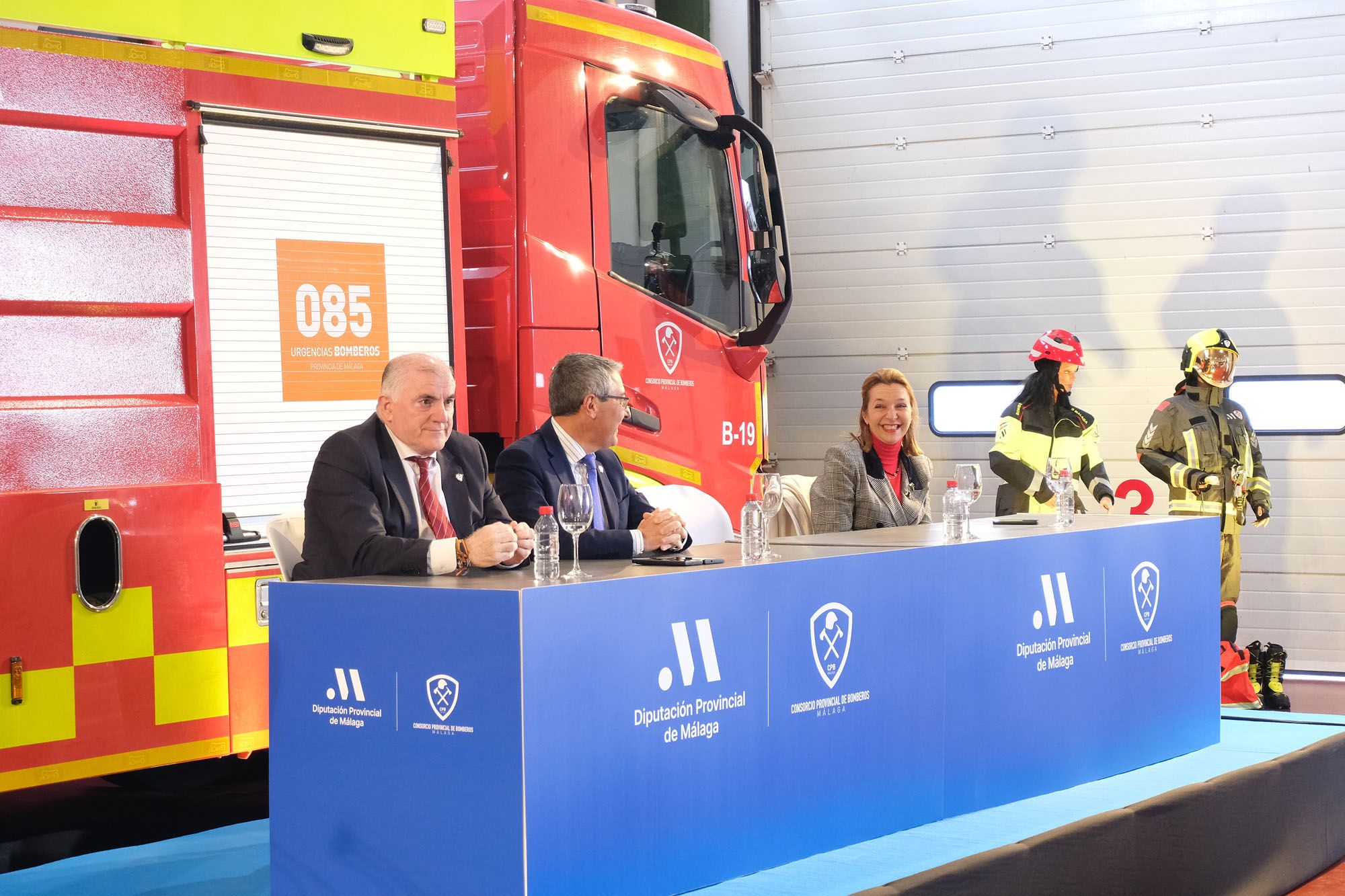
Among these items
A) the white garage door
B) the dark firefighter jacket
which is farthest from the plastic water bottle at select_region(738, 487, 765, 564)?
the dark firefighter jacket

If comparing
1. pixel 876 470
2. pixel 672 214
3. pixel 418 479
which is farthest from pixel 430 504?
pixel 672 214

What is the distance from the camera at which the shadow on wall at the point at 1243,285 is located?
26.7ft

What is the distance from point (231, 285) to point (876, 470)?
223cm

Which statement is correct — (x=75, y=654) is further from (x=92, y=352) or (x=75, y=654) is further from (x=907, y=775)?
(x=907, y=775)

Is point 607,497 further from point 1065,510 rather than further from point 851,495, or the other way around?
point 1065,510

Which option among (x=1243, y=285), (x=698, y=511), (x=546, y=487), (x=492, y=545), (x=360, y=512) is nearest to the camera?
(x=492, y=545)

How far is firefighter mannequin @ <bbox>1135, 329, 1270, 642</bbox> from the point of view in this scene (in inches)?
277

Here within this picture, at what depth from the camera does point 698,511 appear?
564 centimetres

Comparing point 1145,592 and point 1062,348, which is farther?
point 1062,348

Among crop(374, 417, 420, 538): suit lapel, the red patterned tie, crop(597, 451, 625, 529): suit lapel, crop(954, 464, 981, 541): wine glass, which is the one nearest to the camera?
crop(374, 417, 420, 538): suit lapel

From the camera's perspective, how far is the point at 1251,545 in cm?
822

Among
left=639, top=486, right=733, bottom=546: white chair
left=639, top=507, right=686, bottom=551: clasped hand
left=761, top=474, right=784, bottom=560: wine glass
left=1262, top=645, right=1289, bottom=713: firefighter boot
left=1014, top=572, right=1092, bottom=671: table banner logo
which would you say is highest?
left=761, top=474, right=784, bottom=560: wine glass

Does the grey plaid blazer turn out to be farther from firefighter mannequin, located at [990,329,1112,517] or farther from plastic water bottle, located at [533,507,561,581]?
plastic water bottle, located at [533,507,561,581]

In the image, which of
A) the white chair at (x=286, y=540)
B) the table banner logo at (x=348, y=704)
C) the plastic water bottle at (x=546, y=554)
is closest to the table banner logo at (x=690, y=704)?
the plastic water bottle at (x=546, y=554)
